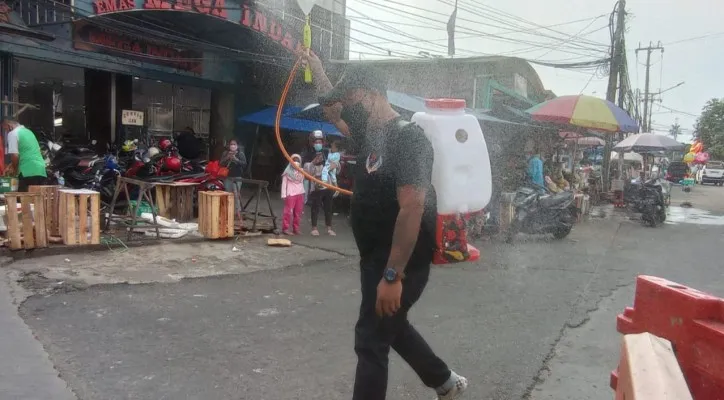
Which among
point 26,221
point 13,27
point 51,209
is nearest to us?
point 26,221

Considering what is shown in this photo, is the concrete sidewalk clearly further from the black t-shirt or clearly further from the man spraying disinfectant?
the black t-shirt

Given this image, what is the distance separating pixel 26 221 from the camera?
6012 mm

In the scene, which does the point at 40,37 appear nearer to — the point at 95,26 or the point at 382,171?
the point at 95,26

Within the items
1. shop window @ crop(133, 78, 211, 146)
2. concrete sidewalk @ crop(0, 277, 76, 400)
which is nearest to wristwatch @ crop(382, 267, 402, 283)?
concrete sidewalk @ crop(0, 277, 76, 400)

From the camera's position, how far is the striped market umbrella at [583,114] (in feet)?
36.4

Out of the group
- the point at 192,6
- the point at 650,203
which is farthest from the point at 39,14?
the point at 650,203

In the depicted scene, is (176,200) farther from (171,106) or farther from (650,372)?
(650,372)

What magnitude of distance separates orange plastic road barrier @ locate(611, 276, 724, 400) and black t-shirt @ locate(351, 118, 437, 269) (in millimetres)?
904

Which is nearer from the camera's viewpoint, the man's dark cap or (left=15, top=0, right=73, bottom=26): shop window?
the man's dark cap

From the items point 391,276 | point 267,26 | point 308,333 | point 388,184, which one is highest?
point 267,26

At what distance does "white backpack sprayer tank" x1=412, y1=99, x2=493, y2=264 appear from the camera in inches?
98.1

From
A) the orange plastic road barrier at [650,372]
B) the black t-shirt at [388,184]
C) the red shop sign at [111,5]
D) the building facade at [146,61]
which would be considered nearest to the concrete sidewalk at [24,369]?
the black t-shirt at [388,184]

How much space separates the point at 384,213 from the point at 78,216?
5.09 meters

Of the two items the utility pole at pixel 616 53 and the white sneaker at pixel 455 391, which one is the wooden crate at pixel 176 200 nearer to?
the white sneaker at pixel 455 391
